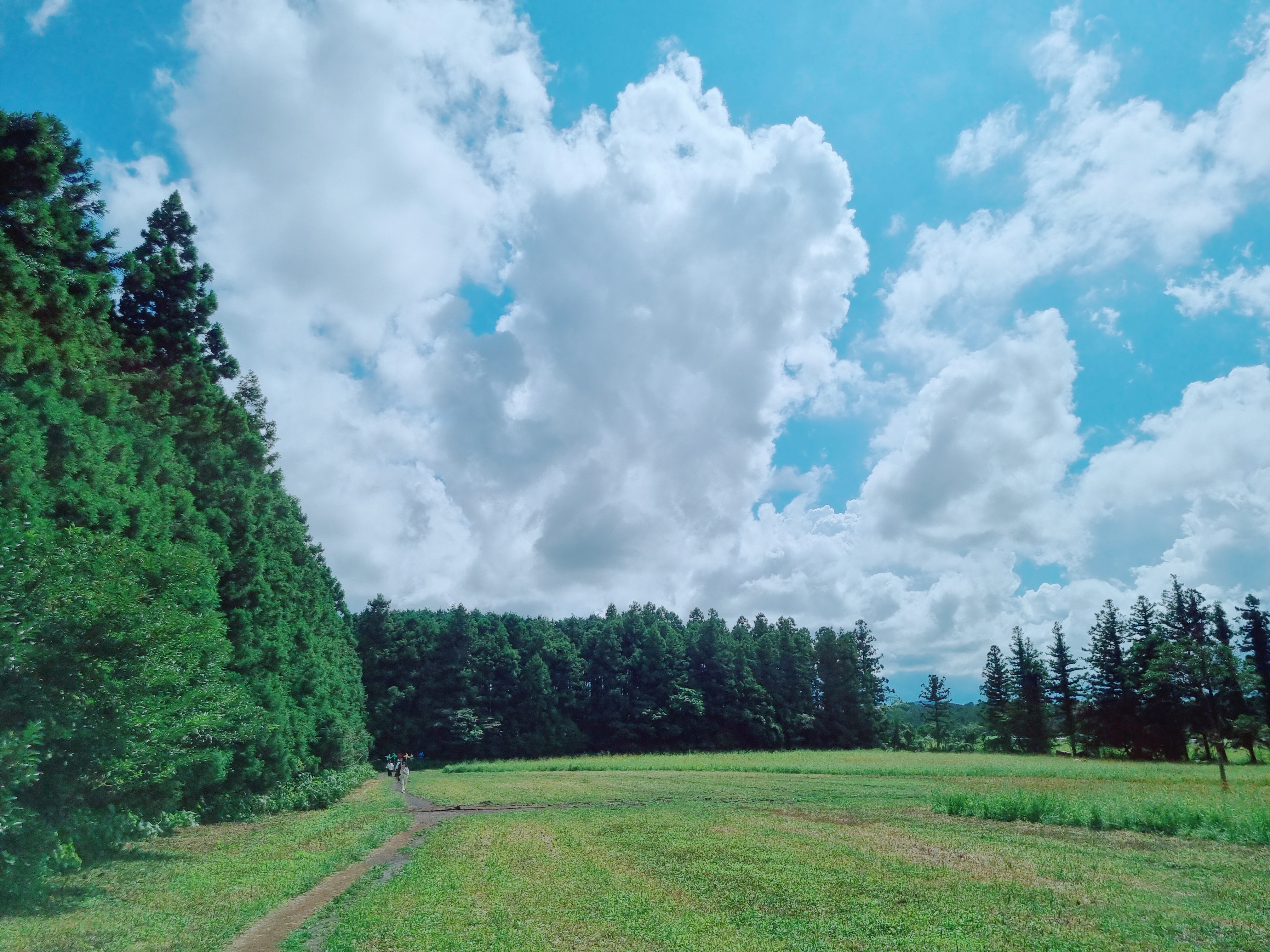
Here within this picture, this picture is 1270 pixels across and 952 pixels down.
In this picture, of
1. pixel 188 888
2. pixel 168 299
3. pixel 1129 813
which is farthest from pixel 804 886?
pixel 168 299

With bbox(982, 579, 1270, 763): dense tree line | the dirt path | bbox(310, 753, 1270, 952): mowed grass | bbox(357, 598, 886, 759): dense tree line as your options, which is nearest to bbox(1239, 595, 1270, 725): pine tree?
bbox(982, 579, 1270, 763): dense tree line

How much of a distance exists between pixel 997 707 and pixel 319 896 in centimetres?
10058

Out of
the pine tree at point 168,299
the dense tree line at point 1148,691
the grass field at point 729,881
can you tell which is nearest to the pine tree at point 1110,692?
the dense tree line at point 1148,691

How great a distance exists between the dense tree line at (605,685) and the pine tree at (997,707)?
13674 millimetres

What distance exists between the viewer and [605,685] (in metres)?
93.9

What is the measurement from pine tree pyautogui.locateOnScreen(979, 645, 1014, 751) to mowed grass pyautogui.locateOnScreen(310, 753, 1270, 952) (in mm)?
71021

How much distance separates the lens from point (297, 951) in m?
9.61

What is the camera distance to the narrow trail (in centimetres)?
1028

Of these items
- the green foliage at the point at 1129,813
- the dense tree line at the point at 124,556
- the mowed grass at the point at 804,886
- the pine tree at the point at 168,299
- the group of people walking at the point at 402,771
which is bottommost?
the group of people walking at the point at 402,771

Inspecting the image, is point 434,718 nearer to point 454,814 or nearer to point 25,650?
point 454,814

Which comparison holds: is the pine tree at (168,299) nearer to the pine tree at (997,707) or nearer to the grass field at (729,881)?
the grass field at (729,881)

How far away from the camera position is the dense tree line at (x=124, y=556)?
11.5 m

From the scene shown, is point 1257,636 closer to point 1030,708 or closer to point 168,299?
point 1030,708

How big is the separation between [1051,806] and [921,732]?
301ft
